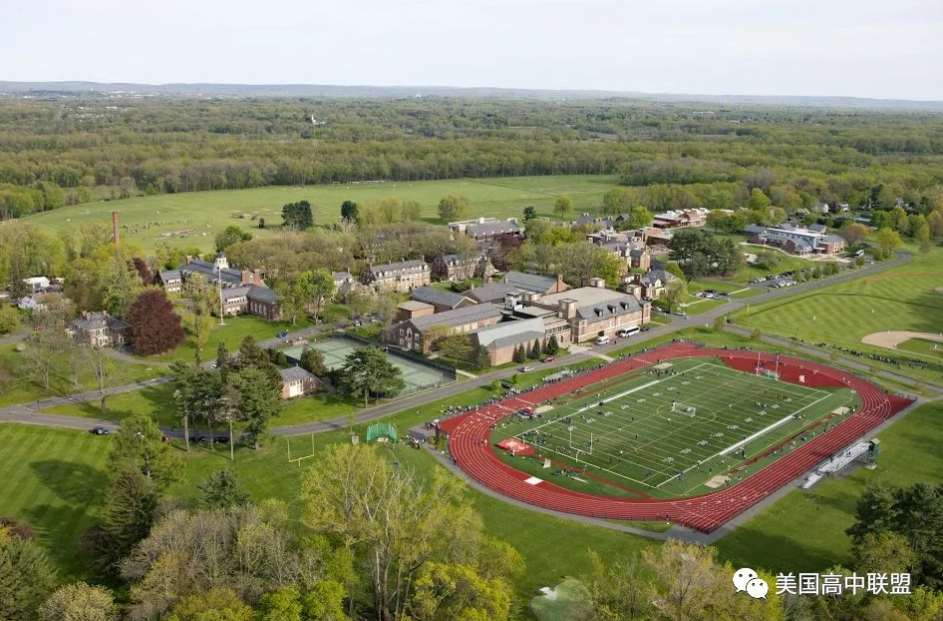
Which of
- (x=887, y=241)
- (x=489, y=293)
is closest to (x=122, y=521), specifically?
(x=489, y=293)

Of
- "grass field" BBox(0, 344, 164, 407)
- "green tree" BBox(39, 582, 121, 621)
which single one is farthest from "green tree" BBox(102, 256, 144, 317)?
"green tree" BBox(39, 582, 121, 621)

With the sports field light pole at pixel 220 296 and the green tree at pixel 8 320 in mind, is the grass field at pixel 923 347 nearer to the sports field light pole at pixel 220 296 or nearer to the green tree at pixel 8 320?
the sports field light pole at pixel 220 296

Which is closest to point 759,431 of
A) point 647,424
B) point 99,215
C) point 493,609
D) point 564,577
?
point 647,424

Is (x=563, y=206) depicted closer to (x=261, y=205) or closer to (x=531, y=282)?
(x=531, y=282)

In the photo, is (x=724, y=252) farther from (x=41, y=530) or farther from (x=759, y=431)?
(x=41, y=530)

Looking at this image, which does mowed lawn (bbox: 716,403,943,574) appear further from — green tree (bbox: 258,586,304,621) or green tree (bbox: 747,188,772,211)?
green tree (bbox: 747,188,772,211)

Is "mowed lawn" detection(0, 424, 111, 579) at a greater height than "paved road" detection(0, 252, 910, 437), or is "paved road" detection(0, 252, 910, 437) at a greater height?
"mowed lawn" detection(0, 424, 111, 579)
